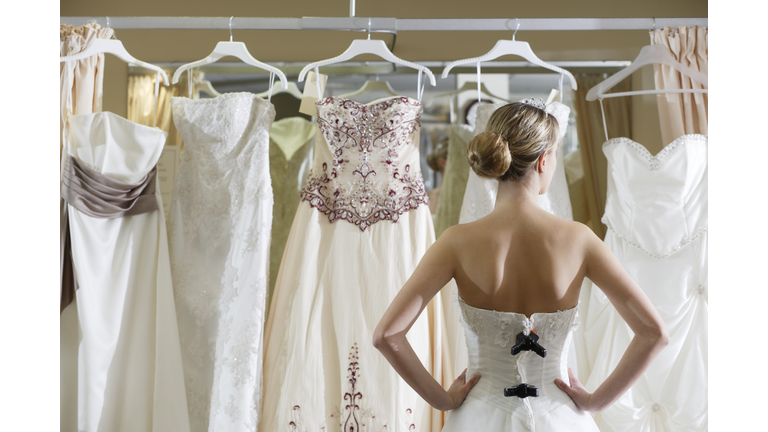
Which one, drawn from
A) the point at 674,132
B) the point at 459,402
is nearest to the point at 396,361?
the point at 459,402

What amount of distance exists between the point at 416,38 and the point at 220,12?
116 centimetres

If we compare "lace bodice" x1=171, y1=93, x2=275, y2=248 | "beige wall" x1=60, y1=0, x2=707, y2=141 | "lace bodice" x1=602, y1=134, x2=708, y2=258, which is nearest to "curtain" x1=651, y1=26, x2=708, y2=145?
"lace bodice" x1=602, y1=134, x2=708, y2=258

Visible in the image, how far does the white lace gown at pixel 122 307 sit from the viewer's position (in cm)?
224

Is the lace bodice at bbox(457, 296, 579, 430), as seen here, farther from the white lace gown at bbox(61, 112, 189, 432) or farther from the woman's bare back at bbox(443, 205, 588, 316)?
the white lace gown at bbox(61, 112, 189, 432)

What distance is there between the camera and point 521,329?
54.7 inches

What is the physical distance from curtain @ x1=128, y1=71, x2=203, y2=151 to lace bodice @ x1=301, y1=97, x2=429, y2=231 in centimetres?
107

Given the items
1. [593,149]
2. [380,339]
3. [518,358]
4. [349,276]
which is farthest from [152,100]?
[518,358]

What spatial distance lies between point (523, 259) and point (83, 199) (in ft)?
6.00

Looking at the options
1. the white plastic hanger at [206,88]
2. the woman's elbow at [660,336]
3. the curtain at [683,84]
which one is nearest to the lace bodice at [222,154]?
the white plastic hanger at [206,88]

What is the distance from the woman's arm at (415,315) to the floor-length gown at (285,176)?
1.46 meters

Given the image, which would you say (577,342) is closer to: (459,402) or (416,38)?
(459,402)

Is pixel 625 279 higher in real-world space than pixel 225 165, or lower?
lower

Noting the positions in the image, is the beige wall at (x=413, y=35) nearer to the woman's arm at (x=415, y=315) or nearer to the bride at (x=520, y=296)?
the bride at (x=520, y=296)

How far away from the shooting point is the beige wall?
3189 mm
